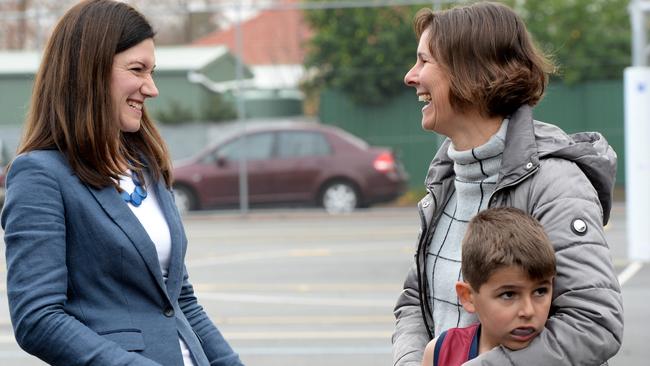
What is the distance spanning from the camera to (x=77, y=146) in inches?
120

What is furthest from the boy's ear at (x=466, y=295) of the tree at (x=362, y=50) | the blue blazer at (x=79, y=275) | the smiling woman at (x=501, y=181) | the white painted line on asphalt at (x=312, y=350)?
the tree at (x=362, y=50)

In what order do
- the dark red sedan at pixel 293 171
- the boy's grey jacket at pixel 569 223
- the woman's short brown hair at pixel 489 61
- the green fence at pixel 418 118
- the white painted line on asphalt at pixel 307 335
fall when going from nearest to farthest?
the boy's grey jacket at pixel 569 223
the woman's short brown hair at pixel 489 61
the white painted line on asphalt at pixel 307 335
the dark red sedan at pixel 293 171
the green fence at pixel 418 118

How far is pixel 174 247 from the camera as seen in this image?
3166mm

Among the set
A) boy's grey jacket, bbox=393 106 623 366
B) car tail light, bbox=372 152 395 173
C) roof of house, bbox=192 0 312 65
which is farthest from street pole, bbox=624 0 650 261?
roof of house, bbox=192 0 312 65

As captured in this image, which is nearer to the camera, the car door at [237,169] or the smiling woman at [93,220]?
the smiling woman at [93,220]

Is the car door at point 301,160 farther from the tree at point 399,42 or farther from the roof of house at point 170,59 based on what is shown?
the roof of house at point 170,59

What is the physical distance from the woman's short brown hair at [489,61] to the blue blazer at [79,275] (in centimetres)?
85

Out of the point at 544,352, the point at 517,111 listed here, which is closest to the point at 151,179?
the point at 517,111

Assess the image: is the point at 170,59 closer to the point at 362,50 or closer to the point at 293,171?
the point at 362,50

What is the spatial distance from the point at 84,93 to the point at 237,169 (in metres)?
16.9

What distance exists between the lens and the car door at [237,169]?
65.2 feet

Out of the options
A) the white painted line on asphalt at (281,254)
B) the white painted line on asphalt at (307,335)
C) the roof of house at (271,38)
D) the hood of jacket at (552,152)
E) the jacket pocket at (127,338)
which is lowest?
the white painted line on asphalt at (281,254)

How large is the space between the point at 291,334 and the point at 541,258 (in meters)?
6.36

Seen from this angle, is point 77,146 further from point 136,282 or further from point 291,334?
point 291,334
